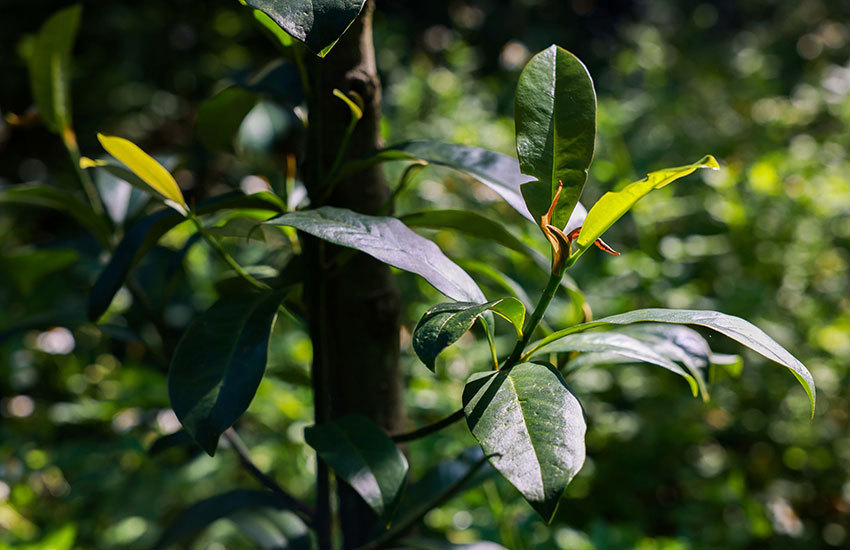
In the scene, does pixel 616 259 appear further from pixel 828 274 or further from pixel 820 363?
pixel 828 274

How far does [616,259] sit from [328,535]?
2.87ft

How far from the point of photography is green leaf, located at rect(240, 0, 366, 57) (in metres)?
0.40

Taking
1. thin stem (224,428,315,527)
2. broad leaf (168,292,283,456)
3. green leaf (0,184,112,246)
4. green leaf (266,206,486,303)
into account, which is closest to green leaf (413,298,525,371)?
green leaf (266,206,486,303)

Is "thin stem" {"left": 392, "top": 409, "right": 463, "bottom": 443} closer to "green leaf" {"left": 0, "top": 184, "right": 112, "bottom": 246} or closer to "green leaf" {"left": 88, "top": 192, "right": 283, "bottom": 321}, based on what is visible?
"green leaf" {"left": 88, "top": 192, "right": 283, "bottom": 321}

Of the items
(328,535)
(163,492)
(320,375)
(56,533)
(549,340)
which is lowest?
(163,492)

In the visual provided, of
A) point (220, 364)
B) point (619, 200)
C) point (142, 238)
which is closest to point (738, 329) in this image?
point (619, 200)

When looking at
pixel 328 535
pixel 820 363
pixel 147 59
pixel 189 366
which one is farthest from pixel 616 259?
pixel 147 59

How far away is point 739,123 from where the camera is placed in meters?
2.31

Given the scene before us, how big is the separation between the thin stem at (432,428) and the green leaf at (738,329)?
121 millimetres

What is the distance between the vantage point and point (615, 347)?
54 centimetres

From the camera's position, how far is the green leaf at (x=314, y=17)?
0.40m

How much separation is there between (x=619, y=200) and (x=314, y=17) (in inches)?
8.8

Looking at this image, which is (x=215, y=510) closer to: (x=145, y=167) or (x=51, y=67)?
(x=145, y=167)

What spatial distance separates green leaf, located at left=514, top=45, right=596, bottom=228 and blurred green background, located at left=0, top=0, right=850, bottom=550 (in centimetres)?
34
